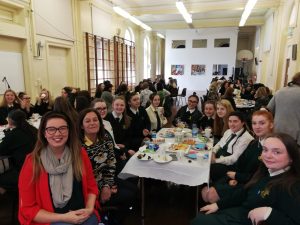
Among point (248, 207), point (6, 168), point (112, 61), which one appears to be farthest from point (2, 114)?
point (112, 61)

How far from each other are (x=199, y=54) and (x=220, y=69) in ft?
5.20

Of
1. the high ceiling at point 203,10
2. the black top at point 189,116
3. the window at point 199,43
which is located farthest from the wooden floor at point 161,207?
the window at point 199,43

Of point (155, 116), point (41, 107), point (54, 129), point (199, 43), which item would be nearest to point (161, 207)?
point (155, 116)

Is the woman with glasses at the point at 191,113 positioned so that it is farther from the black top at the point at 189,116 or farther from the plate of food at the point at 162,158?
the plate of food at the point at 162,158

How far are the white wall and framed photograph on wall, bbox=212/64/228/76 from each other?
0.59 feet

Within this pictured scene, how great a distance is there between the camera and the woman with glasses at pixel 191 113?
12.9ft

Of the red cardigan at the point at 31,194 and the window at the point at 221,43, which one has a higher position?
the window at the point at 221,43

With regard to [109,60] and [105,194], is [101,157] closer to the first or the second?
[105,194]

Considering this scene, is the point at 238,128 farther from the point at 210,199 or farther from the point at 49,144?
the point at 49,144

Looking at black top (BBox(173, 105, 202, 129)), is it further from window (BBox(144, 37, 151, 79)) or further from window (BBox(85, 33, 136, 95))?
window (BBox(144, 37, 151, 79))

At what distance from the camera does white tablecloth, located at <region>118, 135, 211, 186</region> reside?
7.29 ft

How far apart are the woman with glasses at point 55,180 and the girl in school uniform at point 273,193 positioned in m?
0.95

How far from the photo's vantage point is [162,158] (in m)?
2.37

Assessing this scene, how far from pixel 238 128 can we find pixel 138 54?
33.1ft
